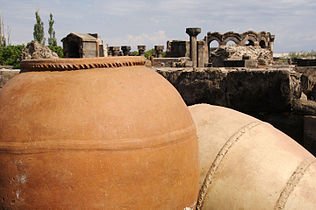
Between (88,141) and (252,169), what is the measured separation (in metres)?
1.30

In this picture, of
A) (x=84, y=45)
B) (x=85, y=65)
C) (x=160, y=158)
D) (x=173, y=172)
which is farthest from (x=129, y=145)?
(x=84, y=45)

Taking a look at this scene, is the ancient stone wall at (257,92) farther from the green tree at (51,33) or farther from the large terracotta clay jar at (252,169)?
the green tree at (51,33)

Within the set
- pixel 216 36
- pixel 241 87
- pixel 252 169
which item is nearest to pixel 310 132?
pixel 241 87

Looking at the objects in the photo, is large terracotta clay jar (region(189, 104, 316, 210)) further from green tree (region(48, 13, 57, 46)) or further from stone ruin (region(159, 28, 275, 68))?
green tree (region(48, 13, 57, 46))

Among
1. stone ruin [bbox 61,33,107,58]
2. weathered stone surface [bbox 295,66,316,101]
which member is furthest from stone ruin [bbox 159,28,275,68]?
stone ruin [bbox 61,33,107,58]

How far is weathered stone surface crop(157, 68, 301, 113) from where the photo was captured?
4.48 metres

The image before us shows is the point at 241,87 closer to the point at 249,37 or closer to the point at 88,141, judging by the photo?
the point at 88,141

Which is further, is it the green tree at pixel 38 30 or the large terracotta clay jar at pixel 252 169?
the green tree at pixel 38 30

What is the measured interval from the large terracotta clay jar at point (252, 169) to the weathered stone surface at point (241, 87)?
1.59m

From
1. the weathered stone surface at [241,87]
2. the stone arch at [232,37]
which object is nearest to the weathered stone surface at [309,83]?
the weathered stone surface at [241,87]

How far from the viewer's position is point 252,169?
2668 millimetres

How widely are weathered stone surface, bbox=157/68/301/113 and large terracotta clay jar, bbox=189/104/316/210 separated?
159cm

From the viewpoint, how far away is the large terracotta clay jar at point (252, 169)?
99.7 inches

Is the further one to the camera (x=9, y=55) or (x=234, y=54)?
(x=9, y=55)
